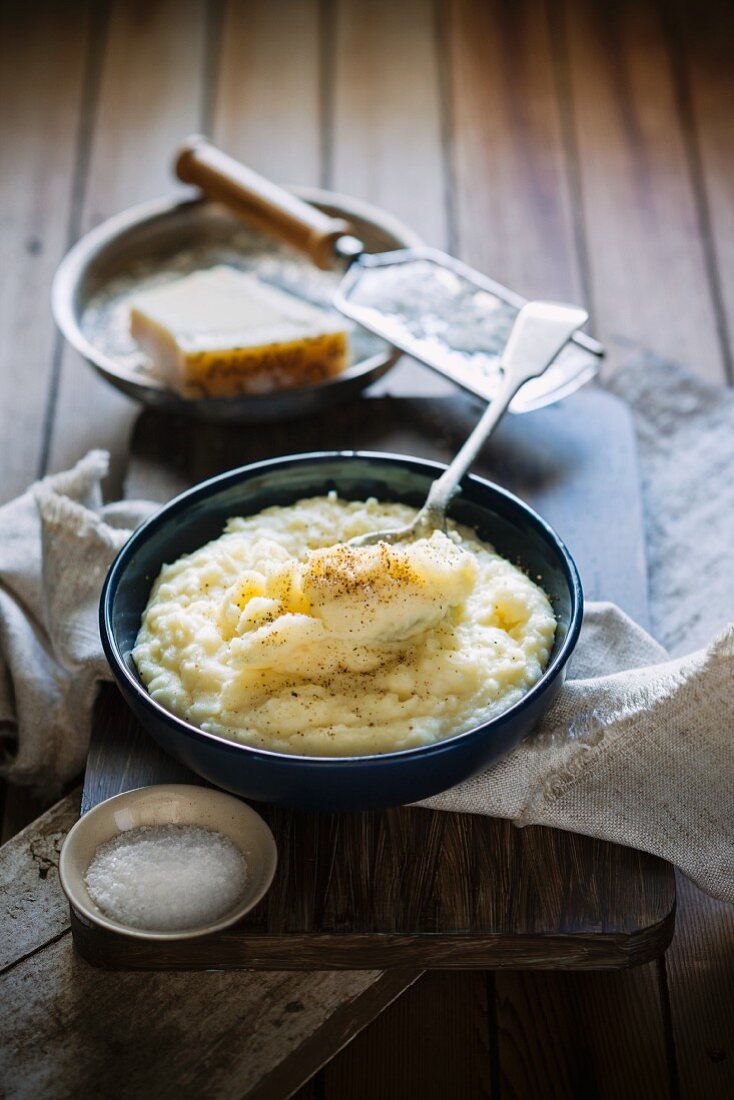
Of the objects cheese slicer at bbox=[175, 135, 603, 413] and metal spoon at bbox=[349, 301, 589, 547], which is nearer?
metal spoon at bbox=[349, 301, 589, 547]

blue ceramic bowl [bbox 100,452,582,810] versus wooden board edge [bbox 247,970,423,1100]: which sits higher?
blue ceramic bowl [bbox 100,452,582,810]

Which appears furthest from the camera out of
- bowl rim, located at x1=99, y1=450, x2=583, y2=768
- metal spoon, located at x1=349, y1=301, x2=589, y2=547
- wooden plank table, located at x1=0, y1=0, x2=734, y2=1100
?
wooden plank table, located at x1=0, y1=0, x2=734, y2=1100

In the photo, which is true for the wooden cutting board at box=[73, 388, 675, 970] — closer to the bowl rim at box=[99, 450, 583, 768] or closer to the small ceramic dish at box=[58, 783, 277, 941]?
the small ceramic dish at box=[58, 783, 277, 941]

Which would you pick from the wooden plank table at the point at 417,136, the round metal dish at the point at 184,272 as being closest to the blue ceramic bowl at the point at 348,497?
the round metal dish at the point at 184,272

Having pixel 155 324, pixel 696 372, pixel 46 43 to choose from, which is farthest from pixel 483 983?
pixel 46 43

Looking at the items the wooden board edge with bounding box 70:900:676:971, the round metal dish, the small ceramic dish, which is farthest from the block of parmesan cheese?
the wooden board edge with bounding box 70:900:676:971

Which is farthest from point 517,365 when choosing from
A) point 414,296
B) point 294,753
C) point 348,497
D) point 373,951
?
point 373,951

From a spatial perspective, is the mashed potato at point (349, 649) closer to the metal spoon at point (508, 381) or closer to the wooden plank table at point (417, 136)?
the metal spoon at point (508, 381)

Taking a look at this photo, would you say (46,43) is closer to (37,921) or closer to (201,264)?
(201,264)

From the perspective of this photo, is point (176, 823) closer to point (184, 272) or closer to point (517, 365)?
point (517, 365)
